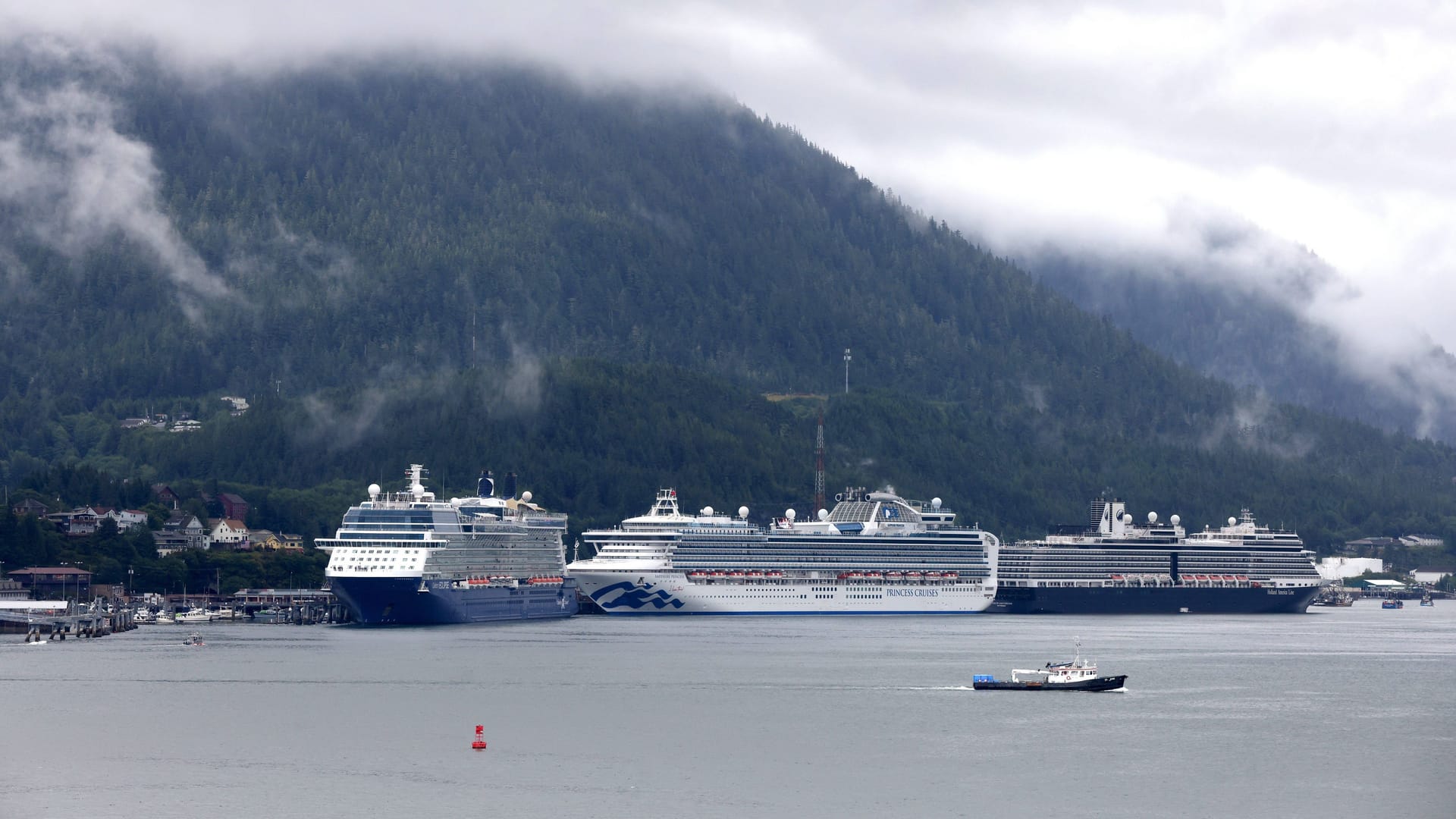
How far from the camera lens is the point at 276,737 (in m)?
94.4

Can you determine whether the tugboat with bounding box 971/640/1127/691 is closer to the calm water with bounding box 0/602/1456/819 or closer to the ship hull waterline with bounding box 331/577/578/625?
the calm water with bounding box 0/602/1456/819

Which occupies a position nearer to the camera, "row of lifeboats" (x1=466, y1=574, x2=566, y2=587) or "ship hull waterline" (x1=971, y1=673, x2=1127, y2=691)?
"ship hull waterline" (x1=971, y1=673, x2=1127, y2=691)

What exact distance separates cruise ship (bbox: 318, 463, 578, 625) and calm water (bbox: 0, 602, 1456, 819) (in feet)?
61.8

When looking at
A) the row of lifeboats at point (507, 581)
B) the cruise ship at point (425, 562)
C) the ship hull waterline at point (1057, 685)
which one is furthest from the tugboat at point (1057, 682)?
the row of lifeboats at point (507, 581)

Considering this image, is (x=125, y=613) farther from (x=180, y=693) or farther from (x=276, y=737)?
(x=276, y=737)

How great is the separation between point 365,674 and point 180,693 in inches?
539

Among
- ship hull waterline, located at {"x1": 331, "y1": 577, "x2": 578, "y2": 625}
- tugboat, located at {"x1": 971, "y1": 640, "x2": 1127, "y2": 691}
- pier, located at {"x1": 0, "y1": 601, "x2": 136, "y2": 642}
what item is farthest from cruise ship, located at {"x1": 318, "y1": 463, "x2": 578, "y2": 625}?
tugboat, located at {"x1": 971, "y1": 640, "x2": 1127, "y2": 691}

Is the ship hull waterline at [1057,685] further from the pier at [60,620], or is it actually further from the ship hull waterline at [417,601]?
the pier at [60,620]

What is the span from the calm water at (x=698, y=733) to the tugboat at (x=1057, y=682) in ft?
6.07

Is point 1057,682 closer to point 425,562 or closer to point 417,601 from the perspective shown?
point 425,562

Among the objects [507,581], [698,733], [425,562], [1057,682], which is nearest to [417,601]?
[425,562]

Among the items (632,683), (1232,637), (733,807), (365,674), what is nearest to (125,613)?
(365,674)

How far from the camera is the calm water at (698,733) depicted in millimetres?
79938

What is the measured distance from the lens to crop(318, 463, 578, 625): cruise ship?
17162 cm
